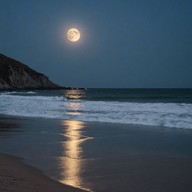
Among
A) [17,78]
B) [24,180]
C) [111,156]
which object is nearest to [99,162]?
[111,156]

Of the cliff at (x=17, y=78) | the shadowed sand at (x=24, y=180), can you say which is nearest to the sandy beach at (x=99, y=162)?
the shadowed sand at (x=24, y=180)

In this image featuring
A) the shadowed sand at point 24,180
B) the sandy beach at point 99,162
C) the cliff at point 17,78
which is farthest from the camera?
the cliff at point 17,78

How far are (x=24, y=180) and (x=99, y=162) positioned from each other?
228cm

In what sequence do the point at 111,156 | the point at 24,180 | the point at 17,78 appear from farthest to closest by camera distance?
the point at 17,78, the point at 111,156, the point at 24,180

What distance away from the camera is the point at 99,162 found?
824cm

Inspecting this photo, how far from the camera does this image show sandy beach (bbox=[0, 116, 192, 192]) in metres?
6.30

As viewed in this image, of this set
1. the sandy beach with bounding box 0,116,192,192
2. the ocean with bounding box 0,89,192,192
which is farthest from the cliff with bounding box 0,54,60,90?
the sandy beach with bounding box 0,116,192,192

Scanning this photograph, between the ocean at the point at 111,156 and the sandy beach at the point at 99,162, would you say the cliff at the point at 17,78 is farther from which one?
the sandy beach at the point at 99,162

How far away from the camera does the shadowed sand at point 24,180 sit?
5777 mm

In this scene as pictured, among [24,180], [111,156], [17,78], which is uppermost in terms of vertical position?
[17,78]

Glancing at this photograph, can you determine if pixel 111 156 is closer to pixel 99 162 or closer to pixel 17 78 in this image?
pixel 99 162

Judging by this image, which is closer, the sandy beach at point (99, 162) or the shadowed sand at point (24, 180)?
the shadowed sand at point (24, 180)

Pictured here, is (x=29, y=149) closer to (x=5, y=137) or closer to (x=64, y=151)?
(x=64, y=151)

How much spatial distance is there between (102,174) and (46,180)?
3.71 feet
